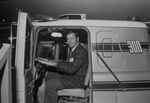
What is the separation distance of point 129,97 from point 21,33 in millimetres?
1972

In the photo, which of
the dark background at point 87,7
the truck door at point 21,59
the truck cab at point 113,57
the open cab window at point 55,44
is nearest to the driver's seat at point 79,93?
the truck cab at point 113,57

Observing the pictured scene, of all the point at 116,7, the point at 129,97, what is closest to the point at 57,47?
the point at 129,97

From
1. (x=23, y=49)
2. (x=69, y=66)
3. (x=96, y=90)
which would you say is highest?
(x=23, y=49)

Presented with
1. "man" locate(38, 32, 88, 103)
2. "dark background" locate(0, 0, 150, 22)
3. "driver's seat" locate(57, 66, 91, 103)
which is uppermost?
"dark background" locate(0, 0, 150, 22)

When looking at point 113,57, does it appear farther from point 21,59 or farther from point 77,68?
point 21,59

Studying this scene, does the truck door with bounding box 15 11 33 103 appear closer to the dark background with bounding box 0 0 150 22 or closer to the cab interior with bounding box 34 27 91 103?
the cab interior with bounding box 34 27 91 103

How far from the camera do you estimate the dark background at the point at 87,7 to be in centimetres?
1356

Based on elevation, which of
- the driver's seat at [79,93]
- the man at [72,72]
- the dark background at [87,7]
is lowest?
the driver's seat at [79,93]

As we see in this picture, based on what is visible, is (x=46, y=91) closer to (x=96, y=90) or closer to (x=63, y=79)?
(x=63, y=79)

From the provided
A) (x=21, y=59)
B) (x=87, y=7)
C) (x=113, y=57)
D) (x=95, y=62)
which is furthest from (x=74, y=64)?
(x=87, y=7)

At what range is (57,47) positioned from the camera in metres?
5.68

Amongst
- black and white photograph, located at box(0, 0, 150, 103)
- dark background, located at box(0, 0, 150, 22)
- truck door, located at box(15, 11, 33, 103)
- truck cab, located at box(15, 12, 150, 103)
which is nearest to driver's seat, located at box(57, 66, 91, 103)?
black and white photograph, located at box(0, 0, 150, 103)

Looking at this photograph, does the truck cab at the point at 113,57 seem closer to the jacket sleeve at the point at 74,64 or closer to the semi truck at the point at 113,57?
the semi truck at the point at 113,57

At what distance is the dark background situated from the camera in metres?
13.6
